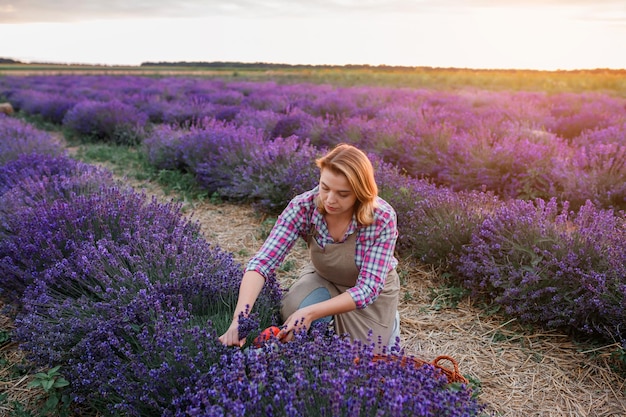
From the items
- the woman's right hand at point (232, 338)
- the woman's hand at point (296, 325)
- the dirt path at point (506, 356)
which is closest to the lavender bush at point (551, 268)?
the dirt path at point (506, 356)

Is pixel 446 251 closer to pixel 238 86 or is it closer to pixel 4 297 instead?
pixel 4 297

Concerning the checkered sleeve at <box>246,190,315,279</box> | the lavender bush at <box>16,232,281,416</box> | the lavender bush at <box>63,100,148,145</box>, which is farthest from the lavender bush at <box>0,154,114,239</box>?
the lavender bush at <box>63,100,148,145</box>

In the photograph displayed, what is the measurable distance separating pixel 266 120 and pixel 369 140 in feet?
8.29

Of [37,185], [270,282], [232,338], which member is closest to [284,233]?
[270,282]

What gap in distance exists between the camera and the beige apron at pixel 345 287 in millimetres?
2582

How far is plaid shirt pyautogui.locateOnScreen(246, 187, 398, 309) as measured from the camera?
2.40 metres

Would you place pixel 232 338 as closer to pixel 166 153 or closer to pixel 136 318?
pixel 136 318

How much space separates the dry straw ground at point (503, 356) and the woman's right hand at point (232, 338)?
127 centimetres

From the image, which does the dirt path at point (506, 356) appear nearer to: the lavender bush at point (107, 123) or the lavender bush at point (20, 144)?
the lavender bush at point (20, 144)

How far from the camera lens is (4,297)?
3180mm

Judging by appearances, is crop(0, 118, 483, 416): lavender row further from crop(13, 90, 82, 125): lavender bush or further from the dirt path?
crop(13, 90, 82, 125): lavender bush

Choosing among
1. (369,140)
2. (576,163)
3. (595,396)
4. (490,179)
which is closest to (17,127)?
(369,140)

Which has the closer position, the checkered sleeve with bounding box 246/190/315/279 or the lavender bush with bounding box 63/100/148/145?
the checkered sleeve with bounding box 246/190/315/279

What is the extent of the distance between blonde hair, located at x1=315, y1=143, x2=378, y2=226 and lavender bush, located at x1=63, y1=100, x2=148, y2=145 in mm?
8178
